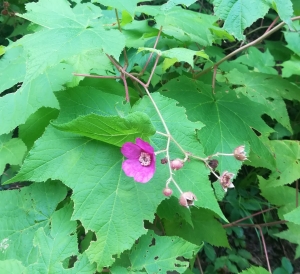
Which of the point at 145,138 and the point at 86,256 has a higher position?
the point at 145,138

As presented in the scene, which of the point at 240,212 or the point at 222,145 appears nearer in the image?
the point at 222,145

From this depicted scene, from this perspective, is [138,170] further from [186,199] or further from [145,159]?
[186,199]

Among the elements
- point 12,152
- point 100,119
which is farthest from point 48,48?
point 12,152

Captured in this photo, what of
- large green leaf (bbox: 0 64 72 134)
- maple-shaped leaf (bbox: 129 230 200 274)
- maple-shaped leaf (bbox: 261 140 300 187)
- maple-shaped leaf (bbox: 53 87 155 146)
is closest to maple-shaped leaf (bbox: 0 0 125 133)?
large green leaf (bbox: 0 64 72 134)

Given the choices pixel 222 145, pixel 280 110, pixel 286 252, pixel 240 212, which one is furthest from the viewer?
pixel 286 252

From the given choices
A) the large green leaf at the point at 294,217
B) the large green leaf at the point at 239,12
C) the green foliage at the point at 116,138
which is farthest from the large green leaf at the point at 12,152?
the large green leaf at the point at 294,217

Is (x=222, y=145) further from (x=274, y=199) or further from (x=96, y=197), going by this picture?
(x=274, y=199)

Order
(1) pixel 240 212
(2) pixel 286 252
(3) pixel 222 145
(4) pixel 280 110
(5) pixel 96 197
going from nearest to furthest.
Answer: (5) pixel 96 197, (3) pixel 222 145, (4) pixel 280 110, (1) pixel 240 212, (2) pixel 286 252

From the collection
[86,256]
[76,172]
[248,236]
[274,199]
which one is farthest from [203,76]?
[248,236]

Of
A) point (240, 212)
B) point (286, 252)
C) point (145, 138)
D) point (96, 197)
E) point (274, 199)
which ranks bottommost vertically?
point (286, 252)
